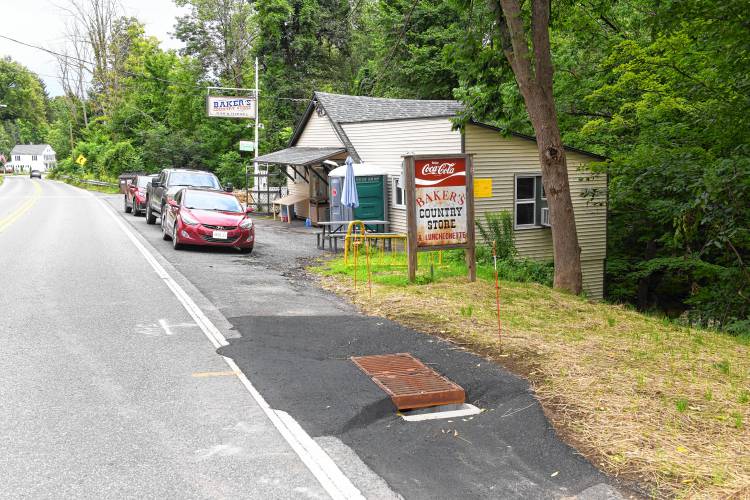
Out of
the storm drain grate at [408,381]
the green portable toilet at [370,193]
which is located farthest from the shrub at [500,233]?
the storm drain grate at [408,381]

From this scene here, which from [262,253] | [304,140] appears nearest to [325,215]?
[304,140]

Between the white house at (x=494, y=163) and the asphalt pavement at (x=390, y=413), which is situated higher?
the white house at (x=494, y=163)

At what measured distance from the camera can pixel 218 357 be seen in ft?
24.5

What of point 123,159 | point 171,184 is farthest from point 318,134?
point 123,159

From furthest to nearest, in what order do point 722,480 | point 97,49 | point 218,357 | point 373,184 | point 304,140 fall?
point 97,49
point 304,140
point 373,184
point 218,357
point 722,480

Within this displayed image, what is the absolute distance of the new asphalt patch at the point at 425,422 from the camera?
445cm

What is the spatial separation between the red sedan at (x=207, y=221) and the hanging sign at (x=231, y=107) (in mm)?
15672

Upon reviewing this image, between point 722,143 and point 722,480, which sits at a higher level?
point 722,143

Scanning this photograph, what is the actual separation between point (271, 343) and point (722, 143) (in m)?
12.4

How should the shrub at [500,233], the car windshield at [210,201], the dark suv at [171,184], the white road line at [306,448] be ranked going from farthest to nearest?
the dark suv at [171,184] < the car windshield at [210,201] < the shrub at [500,233] < the white road line at [306,448]

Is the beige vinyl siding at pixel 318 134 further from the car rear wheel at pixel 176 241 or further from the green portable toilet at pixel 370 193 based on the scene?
the car rear wheel at pixel 176 241

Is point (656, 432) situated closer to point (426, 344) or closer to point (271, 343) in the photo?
point (426, 344)

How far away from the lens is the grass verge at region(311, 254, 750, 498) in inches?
181

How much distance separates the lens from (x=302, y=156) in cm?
2608
